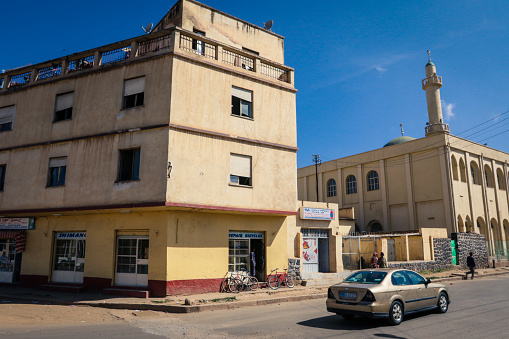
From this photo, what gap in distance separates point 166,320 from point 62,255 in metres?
9.68

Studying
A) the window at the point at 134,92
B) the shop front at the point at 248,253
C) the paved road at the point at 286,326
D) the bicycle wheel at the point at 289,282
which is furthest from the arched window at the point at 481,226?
the window at the point at 134,92

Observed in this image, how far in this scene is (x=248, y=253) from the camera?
58.9ft

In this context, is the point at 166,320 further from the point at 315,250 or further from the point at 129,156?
the point at 315,250

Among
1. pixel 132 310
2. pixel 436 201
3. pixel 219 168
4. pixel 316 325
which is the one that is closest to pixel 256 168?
pixel 219 168

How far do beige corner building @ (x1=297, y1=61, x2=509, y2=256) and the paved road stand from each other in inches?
968

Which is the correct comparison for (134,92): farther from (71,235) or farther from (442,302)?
(442,302)

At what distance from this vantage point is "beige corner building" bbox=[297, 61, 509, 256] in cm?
3506

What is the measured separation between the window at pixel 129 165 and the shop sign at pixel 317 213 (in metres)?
8.98

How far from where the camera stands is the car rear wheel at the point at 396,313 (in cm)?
934

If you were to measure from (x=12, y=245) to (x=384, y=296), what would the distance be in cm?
1869

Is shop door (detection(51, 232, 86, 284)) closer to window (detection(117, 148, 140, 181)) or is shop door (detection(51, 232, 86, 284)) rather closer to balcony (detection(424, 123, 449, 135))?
window (detection(117, 148, 140, 181))

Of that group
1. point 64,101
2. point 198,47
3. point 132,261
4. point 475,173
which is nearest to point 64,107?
point 64,101

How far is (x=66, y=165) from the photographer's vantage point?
17.4 meters

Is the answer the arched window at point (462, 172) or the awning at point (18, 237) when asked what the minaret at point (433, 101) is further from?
the awning at point (18, 237)
